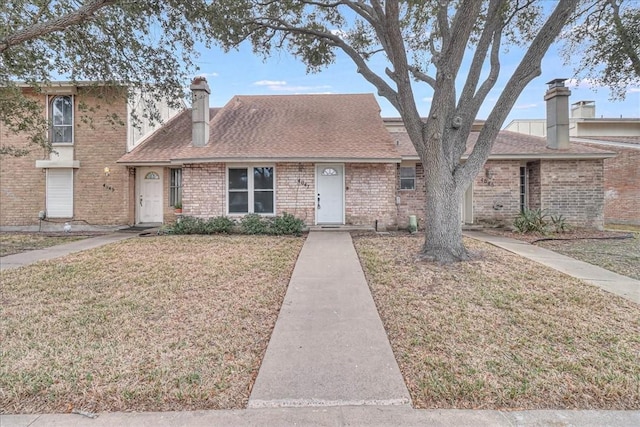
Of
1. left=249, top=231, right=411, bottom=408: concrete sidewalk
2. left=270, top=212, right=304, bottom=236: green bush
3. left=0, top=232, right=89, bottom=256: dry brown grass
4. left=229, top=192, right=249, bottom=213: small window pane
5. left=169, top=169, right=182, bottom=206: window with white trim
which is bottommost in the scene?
left=249, top=231, right=411, bottom=408: concrete sidewalk

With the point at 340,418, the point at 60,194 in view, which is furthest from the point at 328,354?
the point at 60,194

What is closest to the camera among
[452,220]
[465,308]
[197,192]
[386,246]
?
[465,308]

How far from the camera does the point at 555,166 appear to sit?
12.6 metres

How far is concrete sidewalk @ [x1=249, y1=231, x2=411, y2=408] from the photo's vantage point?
2.83 meters

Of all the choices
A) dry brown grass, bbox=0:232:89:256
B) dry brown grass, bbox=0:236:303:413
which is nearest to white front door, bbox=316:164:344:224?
dry brown grass, bbox=0:236:303:413

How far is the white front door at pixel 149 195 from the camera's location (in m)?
14.1

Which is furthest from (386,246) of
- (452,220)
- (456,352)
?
(456,352)

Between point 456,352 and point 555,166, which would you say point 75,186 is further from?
point 555,166

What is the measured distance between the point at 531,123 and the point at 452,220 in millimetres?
19950

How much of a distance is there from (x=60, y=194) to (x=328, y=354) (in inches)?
576

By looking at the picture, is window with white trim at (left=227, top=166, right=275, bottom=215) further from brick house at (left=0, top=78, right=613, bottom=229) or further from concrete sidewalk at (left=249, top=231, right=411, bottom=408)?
concrete sidewalk at (left=249, top=231, right=411, bottom=408)

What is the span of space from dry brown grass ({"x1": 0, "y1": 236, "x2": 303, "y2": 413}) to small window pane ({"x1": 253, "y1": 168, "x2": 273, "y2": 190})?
4.97 meters

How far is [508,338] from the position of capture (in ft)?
12.5

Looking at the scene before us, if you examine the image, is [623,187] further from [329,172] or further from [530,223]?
[329,172]
